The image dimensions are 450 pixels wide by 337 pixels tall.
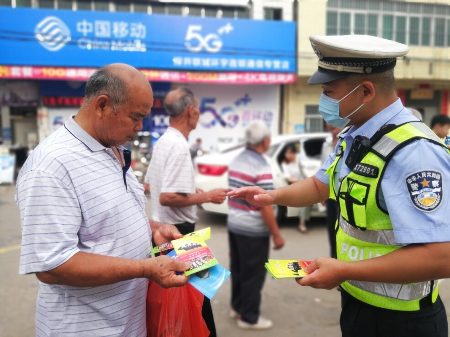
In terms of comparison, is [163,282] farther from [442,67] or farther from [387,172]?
[442,67]

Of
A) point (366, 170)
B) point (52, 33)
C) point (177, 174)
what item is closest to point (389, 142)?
point (366, 170)

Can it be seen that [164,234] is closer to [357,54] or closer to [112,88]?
[112,88]

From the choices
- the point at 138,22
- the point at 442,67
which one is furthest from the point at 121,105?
the point at 442,67

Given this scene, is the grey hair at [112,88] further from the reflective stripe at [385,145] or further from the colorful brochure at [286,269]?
the reflective stripe at [385,145]

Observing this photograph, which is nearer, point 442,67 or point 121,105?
point 121,105

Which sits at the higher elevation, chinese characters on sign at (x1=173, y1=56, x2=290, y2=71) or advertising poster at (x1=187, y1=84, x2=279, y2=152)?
chinese characters on sign at (x1=173, y1=56, x2=290, y2=71)

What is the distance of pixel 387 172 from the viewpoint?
4.41 ft

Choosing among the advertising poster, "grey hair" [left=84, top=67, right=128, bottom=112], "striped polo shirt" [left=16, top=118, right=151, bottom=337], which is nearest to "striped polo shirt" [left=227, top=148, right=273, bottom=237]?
"striped polo shirt" [left=16, top=118, right=151, bottom=337]

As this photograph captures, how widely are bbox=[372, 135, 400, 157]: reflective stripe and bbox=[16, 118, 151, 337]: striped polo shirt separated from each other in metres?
0.96

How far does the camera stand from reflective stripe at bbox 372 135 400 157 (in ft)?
4.45

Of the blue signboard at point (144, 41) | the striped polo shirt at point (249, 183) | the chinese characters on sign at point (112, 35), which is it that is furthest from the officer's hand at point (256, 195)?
the chinese characters on sign at point (112, 35)

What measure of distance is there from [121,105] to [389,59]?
39.5 inches

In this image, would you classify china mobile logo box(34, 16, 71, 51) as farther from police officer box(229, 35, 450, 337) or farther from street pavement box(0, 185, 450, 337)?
police officer box(229, 35, 450, 337)

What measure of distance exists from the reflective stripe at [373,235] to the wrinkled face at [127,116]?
918 mm
